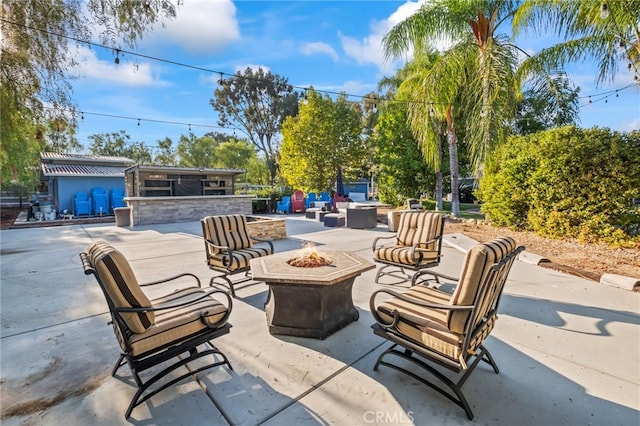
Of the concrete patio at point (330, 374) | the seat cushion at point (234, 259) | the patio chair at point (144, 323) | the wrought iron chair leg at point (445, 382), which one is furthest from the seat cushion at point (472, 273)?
the seat cushion at point (234, 259)

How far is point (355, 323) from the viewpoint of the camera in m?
2.95

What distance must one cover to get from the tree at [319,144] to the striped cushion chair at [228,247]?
10131mm

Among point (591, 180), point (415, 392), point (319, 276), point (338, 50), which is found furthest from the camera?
point (338, 50)

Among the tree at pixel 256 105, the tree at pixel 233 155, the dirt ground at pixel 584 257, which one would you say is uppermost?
the tree at pixel 256 105

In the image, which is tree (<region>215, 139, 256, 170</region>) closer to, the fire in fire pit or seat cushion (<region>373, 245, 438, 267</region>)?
seat cushion (<region>373, 245, 438, 267</region>)

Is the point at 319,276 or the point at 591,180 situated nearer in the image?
Answer: the point at 319,276

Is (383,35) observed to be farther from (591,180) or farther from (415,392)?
(415,392)

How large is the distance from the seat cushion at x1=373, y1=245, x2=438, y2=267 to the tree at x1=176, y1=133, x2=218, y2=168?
2721 centimetres

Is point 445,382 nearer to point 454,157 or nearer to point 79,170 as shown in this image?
point 454,157

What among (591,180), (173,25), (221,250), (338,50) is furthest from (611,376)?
(338,50)

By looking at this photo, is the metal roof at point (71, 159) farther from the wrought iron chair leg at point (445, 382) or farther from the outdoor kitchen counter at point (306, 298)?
the wrought iron chair leg at point (445, 382)

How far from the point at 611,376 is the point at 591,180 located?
192 inches

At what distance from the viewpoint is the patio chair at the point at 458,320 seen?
174 cm

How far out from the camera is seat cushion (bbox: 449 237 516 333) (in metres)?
1.73
